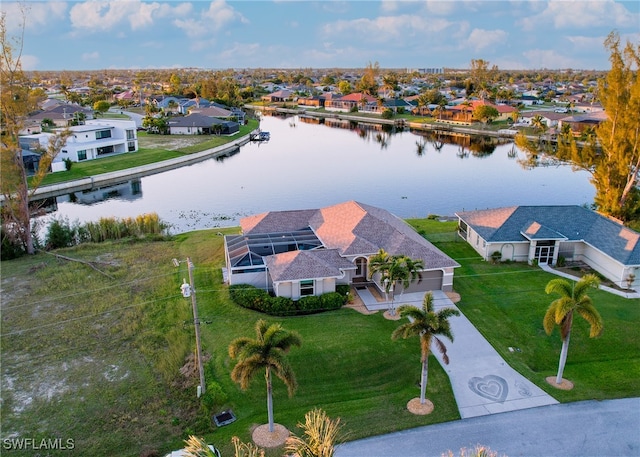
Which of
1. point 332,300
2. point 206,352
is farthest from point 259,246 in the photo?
point 206,352

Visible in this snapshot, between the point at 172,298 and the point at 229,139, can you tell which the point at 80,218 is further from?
the point at 229,139

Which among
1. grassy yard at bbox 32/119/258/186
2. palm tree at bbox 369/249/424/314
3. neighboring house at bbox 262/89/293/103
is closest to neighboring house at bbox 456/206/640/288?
palm tree at bbox 369/249/424/314

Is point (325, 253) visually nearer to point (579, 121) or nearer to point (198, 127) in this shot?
point (198, 127)

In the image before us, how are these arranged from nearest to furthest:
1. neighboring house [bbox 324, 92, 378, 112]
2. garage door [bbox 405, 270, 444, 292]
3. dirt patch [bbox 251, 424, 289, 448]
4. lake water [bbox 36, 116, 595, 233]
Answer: dirt patch [bbox 251, 424, 289, 448] < garage door [bbox 405, 270, 444, 292] < lake water [bbox 36, 116, 595, 233] < neighboring house [bbox 324, 92, 378, 112]

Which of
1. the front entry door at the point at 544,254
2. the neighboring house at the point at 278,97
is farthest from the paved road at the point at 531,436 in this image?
the neighboring house at the point at 278,97

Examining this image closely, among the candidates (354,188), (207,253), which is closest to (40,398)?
(207,253)

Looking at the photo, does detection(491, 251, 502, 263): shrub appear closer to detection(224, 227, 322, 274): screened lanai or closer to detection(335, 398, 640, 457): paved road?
detection(224, 227, 322, 274): screened lanai
